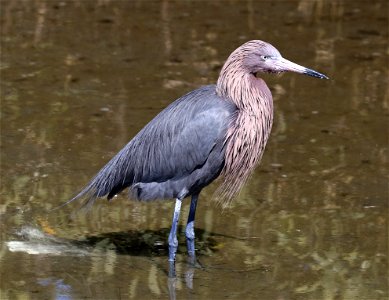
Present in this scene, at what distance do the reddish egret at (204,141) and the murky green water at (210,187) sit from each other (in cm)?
46

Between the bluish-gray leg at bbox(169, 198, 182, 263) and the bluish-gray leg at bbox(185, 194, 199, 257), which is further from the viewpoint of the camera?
the bluish-gray leg at bbox(185, 194, 199, 257)

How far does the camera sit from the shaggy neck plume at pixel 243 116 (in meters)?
6.57

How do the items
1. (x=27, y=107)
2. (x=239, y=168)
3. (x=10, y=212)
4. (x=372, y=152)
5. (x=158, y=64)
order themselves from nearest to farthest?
(x=239, y=168) < (x=10, y=212) < (x=372, y=152) < (x=27, y=107) < (x=158, y=64)

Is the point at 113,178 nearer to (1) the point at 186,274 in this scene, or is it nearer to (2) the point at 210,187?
(1) the point at 186,274

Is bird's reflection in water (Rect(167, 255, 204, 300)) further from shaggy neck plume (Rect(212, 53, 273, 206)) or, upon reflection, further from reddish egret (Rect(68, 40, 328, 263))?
shaggy neck plume (Rect(212, 53, 273, 206))

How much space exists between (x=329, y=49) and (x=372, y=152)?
243 centimetres

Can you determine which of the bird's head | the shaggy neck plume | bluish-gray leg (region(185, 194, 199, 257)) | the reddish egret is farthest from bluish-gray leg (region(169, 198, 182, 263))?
the bird's head

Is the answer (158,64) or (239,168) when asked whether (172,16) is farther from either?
(239,168)

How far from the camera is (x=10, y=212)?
7.26m

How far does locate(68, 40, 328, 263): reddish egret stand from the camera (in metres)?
6.54

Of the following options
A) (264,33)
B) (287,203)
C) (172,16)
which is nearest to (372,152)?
(287,203)

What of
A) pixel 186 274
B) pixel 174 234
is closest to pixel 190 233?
pixel 174 234

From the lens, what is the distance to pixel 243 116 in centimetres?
658

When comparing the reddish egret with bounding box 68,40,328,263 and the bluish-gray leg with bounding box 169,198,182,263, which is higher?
the reddish egret with bounding box 68,40,328,263
